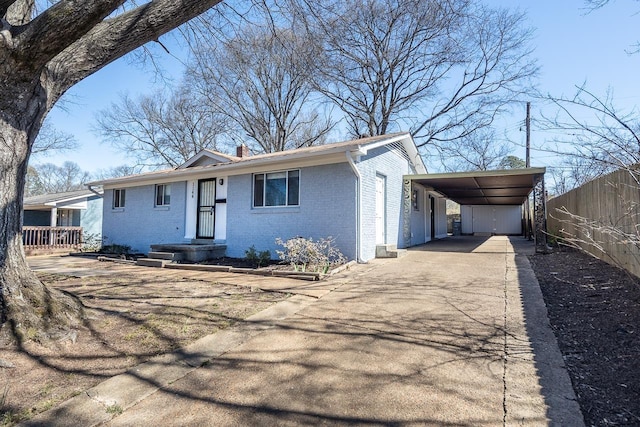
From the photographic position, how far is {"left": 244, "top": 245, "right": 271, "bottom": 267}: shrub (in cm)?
899

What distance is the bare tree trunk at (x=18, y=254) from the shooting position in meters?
3.36

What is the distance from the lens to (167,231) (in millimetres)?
12273

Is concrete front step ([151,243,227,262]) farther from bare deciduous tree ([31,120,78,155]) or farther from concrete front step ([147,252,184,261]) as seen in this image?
bare deciduous tree ([31,120,78,155])

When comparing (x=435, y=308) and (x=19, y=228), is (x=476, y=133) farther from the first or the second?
(x=19, y=228)

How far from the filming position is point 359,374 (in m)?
2.89

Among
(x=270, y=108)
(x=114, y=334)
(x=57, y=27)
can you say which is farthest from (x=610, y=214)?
(x=270, y=108)

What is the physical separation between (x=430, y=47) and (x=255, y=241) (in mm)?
14609

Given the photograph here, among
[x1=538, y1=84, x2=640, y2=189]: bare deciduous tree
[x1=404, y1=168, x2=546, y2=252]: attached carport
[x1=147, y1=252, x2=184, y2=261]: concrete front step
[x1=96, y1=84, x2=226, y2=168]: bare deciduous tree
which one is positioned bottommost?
[x1=147, y1=252, x2=184, y2=261]: concrete front step

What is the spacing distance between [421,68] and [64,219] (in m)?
24.3

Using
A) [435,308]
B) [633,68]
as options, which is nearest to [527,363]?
[435,308]

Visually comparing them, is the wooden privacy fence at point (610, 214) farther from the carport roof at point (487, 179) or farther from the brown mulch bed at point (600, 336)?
the carport roof at point (487, 179)

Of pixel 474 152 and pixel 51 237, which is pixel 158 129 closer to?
pixel 51 237

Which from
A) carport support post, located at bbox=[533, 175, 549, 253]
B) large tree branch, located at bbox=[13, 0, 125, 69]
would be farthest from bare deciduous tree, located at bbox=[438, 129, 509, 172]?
large tree branch, located at bbox=[13, 0, 125, 69]

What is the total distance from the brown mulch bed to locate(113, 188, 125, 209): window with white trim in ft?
48.2
